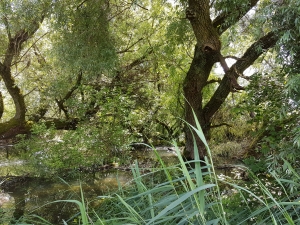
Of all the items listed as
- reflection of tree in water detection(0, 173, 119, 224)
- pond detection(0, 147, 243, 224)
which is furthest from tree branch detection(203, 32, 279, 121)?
reflection of tree in water detection(0, 173, 119, 224)

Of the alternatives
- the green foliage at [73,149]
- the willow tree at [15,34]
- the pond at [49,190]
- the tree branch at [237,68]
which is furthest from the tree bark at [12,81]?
the tree branch at [237,68]

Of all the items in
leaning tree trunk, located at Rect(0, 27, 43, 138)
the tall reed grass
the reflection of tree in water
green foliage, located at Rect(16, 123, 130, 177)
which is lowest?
the tall reed grass

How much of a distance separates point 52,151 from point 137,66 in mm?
3287

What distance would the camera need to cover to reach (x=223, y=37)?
271 inches

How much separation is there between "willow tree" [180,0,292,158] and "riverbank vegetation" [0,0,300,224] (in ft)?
0.06

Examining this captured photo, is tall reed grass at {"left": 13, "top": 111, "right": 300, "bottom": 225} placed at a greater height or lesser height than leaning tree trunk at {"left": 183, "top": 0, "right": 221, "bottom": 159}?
lesser

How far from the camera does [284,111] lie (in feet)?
9.02

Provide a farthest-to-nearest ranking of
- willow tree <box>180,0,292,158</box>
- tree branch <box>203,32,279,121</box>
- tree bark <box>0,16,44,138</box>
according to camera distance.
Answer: tree bark <box>0,16,44,138</box>
tree branch <box>203,32,279,121</box>
willow tree <box>180,0,292,158</box>

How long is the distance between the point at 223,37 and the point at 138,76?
2.45 metres

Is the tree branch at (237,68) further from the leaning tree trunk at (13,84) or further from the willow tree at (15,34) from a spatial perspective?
the leaning tree trunk at (13,84)

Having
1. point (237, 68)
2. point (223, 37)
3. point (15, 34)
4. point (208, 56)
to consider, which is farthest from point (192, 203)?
point (15, 34)

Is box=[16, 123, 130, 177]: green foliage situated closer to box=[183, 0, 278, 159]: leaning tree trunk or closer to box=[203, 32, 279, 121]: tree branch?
box=[183, 0, 278, 159]: leaning tree trunk

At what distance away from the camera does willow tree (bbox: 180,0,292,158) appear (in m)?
3.21

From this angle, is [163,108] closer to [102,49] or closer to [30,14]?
[102,49]
